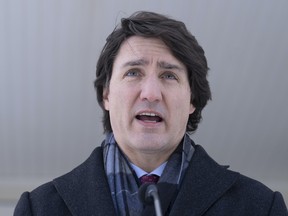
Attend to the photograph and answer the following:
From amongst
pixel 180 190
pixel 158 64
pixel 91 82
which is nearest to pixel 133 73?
pixel 158 64

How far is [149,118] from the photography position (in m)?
1.45

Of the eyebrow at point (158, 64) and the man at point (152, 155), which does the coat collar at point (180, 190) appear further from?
the eyebrow at point (158, 64)

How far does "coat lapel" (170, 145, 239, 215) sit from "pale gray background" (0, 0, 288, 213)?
2.77 ft

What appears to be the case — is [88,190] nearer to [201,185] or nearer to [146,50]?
[201,185]

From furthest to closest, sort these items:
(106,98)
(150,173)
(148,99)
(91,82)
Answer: (91,82) < (106,98) < (150,173) < (148,99)

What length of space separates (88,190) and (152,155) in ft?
0.65

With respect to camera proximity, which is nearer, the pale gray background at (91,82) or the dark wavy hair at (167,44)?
the dark wavy hair at (167,44)

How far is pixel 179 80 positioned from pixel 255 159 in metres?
1.38

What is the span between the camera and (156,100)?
1434 mm

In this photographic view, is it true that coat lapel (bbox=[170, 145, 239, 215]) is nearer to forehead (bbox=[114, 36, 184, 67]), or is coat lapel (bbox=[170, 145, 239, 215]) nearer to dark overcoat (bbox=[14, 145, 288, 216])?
dark overcoat (bbox=[14, 145, 288, 216])

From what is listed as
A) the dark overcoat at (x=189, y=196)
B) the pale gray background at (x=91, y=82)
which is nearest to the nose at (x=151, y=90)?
the dark overcoat at (x=189, y=196)

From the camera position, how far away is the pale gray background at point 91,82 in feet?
7.31

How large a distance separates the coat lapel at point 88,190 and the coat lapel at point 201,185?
7.3 inches

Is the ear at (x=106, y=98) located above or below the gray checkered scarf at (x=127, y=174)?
above
